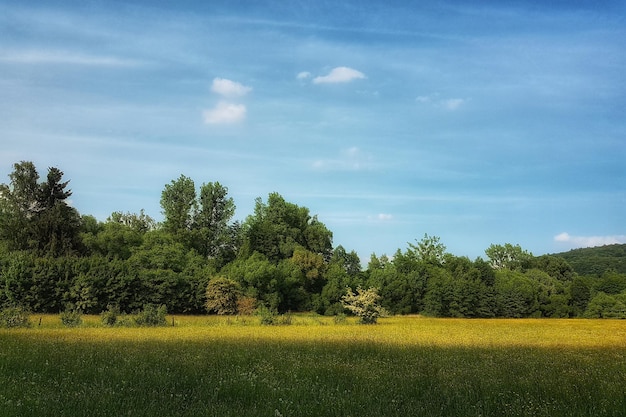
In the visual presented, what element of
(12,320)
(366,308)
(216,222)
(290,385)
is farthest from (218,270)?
(290,385)

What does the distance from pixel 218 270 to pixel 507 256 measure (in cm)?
7541

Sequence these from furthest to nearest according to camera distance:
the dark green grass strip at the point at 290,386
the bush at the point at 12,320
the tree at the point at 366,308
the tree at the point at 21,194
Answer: the tree at the point at 21,194 → the tree at the point at 366,308 → the bush at the point at 12,320 → the dark green grass strip at the point at 290,386

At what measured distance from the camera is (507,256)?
399ft

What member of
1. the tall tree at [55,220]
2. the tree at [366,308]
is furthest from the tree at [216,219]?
the tree at [366,308]

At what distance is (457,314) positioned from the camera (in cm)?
7531

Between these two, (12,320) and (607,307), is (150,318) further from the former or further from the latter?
(607,307)

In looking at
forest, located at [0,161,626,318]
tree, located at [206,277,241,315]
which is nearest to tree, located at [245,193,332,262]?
forest, located at [0,161,626,318]

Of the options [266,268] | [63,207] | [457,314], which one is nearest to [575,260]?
[457,314]

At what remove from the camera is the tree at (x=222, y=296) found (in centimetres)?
6166

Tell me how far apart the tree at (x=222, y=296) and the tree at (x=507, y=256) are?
75.2 meters

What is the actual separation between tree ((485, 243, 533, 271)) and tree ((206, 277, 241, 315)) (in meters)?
75.2

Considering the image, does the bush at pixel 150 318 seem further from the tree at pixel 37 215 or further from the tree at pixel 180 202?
the tree at pixel 180 202

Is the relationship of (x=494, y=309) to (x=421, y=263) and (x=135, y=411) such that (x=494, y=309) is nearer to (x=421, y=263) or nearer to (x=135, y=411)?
(x=421, y=263)

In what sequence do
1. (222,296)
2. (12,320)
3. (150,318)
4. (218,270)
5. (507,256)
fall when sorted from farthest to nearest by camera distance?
(507,256)
(218,270)
(222,296)
(150,318)
(12,320)
